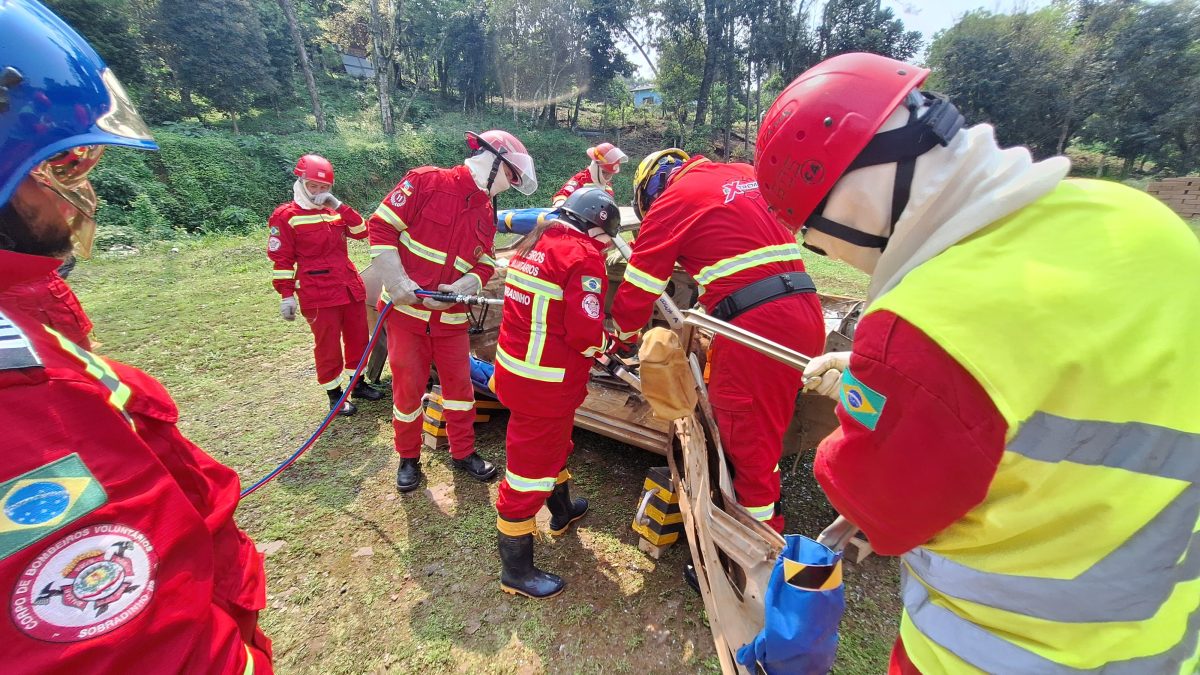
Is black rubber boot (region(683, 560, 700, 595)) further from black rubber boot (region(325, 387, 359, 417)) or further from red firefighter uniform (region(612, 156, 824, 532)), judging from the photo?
black rubber boot (region(325, 387, 359, 417))

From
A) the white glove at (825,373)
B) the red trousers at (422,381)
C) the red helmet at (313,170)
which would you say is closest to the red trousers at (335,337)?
the red helmet at (313,170)

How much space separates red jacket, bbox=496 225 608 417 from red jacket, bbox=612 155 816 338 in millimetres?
282

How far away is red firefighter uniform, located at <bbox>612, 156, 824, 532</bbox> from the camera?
285 centimetres

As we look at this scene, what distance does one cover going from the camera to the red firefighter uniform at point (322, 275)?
4887 millimetres

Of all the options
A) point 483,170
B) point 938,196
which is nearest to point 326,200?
point 483,170

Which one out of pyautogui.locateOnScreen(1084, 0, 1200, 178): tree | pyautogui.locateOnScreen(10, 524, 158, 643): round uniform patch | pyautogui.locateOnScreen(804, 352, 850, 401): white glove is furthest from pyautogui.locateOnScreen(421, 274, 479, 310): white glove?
pyautogui.locateOnScreen(1084, 0, 1200, 178): tree

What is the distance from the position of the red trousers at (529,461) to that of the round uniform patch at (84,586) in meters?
2.02

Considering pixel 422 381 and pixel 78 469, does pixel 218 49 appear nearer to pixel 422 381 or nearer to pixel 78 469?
pixel 422 381

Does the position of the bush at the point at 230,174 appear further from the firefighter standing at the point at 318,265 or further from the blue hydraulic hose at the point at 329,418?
the blue hydraulic hose at the point at 329,418

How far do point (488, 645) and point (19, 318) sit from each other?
8.72 ft

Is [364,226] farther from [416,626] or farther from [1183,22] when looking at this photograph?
[1183,22]

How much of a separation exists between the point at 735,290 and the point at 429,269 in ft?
7.58

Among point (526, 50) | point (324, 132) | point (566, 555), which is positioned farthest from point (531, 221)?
point (526, 50)

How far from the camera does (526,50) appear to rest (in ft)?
105
